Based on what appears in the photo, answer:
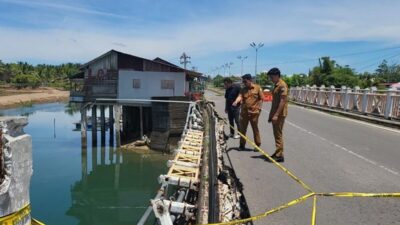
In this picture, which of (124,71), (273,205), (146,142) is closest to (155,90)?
(124,71)

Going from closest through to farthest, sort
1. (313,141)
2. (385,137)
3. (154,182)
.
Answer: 1. (313,141)
2. (385,137)
3. (154,182)

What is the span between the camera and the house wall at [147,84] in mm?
32531

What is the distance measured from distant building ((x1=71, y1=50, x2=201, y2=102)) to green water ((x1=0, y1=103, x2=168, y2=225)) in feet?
14.2

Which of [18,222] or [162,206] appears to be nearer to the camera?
[18,222]

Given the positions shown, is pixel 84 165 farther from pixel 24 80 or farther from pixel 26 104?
pixel 24 80

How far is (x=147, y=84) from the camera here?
110 ft

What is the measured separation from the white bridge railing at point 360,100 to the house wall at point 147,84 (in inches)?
426

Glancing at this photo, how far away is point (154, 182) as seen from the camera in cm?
2153

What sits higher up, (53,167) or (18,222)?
(18,222)

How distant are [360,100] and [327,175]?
15006mm

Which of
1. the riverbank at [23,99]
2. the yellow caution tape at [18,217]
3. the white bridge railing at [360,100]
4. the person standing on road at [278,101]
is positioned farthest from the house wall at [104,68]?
the riverbank at [23,99]

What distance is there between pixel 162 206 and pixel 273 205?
1767 millimetres

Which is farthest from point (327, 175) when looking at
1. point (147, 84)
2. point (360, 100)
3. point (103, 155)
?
point (147, 84)

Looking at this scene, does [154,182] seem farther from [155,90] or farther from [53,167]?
[155,90]
